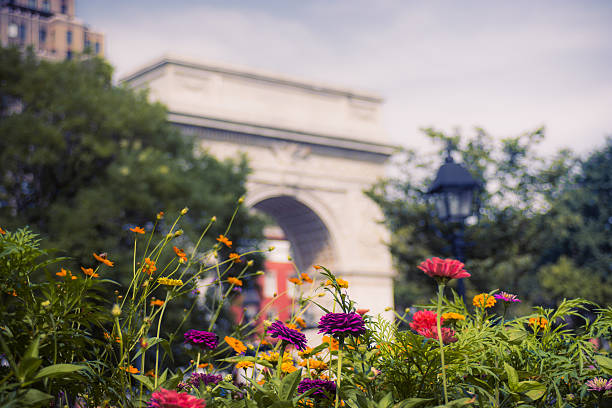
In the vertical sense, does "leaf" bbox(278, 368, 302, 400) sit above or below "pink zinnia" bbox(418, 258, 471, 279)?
below

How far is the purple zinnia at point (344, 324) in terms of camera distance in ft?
8.57

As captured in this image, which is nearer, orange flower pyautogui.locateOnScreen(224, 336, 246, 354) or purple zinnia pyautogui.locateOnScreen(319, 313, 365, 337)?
purple zinnia pyautogui.locateOnScreen(319, 313, 365, 337)

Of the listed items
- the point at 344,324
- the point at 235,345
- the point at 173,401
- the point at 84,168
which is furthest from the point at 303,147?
the point at 173,401

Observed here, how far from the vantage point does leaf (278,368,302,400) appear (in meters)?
2.58

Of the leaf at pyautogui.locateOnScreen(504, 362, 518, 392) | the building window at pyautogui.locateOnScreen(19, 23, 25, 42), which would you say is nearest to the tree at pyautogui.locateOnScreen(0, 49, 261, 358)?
the leaf at pyautogui.locateOnScreen(504, 362, 518, 392)

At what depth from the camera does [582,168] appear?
3628cm

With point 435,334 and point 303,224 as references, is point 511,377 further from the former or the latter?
point 303,224

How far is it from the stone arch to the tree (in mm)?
6103

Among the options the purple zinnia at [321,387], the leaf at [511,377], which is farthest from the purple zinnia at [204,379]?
the leaf at [511,377]

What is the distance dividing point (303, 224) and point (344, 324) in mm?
22943

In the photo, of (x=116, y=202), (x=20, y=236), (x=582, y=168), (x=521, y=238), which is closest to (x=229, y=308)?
(x=116, y=202)

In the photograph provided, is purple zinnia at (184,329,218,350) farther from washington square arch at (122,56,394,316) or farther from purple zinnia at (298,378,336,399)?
washington square arch at (122,56,394,316)

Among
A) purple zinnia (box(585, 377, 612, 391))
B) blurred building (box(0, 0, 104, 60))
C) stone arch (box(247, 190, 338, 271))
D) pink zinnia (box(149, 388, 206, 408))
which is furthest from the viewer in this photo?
blurred building (box(0, 0, 104, 60))

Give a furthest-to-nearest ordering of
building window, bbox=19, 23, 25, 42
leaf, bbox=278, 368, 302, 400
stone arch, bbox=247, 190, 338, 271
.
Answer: building window, bbox=19, 23, 25, 42 → stone arch, bbox=247, 190, 338, 271 → leaf, bbox=278, 368, 302, 400
